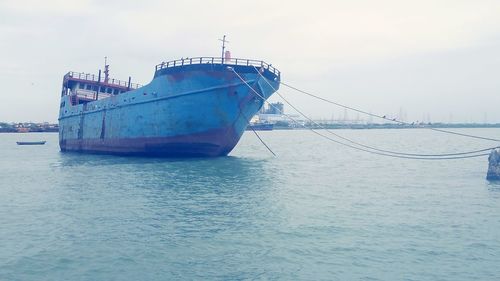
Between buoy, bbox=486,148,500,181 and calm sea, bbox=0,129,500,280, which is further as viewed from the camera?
buoy, bbox=486,148,500,181

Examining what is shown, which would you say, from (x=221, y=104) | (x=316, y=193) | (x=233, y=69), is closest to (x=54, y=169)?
(x=221, y=104)

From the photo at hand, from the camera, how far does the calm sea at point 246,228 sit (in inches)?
308

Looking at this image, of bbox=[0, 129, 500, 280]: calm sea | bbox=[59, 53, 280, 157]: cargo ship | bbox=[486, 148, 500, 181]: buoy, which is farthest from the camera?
bbox=[59, 53, 280, 157]: cargo ship

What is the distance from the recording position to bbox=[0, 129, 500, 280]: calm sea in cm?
783

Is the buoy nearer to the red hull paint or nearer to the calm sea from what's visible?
the calm sea

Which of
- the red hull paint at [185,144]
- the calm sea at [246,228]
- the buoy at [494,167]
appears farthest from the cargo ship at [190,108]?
the buoy at [494,167]

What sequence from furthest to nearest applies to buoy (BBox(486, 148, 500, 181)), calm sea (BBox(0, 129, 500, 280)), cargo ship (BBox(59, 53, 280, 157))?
cargo ship (BBox(59, 53, 280, 157)), buoy (BBox(486, 148, 500, 181)), calm sea (BBox(0, 129, 500, 280))

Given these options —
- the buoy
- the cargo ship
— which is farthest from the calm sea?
the cargo ship

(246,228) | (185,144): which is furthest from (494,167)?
(185,144)

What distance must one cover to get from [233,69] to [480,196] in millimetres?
13560

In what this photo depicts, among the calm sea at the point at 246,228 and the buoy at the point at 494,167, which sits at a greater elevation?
the buoy at the point at 494,167

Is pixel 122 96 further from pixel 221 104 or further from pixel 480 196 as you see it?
pixel 480 196

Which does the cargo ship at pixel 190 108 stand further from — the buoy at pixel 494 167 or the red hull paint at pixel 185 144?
the buoy at pixel 494 167

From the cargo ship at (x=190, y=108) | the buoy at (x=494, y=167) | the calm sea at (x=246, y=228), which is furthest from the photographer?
the cargo ship at (x=190, y=108)
